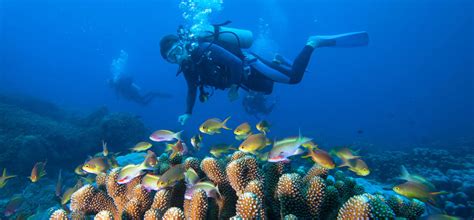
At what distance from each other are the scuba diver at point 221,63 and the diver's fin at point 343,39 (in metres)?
0.24

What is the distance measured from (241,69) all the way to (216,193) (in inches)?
209

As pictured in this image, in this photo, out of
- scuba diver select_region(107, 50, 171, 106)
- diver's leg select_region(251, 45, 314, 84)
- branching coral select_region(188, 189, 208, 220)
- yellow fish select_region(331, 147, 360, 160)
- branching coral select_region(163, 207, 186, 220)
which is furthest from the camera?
scuba diver select_region(107, 50, 171, 106)

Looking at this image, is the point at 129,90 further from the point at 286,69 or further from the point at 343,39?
the point at 343,39

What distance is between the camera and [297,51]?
150 m

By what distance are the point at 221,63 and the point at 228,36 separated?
1.88 m

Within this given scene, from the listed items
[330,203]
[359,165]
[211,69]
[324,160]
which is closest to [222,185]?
[330,203]

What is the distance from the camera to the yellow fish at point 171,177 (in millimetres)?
2691

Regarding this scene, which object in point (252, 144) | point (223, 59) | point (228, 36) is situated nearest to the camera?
point (252, 144)

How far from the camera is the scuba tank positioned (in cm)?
831

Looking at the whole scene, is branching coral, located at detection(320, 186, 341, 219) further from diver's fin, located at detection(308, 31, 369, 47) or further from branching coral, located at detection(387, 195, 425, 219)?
diver's fin, located at detection(308, 31, 369, 47)

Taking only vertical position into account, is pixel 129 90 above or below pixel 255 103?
below

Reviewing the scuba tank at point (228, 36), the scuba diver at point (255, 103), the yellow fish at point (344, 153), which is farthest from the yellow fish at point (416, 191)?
the scuba diver at point (255, 103)

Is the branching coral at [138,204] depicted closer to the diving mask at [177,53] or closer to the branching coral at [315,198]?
the branching coral at [315,198]

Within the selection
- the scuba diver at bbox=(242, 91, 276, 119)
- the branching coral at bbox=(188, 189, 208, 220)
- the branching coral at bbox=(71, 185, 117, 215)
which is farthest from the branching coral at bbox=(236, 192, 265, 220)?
the scuba diver at bbox=(242, 91, 276, 119)
